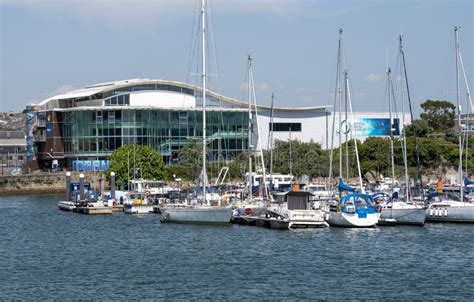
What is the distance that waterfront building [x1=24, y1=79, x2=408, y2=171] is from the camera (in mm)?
127438

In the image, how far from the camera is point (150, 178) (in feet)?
361

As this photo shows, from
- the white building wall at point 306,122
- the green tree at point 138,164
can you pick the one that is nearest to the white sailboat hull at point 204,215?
the green tree at point 138,164

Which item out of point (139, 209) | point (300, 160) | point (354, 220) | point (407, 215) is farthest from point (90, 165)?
point (354, 220)

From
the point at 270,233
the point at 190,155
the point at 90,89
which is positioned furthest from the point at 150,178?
the point at 270,233

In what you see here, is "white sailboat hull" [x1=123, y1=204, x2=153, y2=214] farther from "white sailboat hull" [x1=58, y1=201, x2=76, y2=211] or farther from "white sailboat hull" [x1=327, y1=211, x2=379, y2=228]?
"white sailboat hull" [x1=327, y1=211, x2=379, y2=228]

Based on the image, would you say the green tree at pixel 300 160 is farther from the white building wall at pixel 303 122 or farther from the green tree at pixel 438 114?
the green tree at pixel 438 114

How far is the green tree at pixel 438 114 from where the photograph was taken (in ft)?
491

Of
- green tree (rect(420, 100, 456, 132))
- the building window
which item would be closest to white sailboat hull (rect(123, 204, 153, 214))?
the building window

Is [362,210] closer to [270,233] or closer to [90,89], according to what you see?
[270,233]

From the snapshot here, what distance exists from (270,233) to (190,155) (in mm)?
57399

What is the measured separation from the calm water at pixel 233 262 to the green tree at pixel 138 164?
3959 centimetres

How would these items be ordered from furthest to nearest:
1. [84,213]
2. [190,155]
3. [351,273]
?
[190,155]
[84,213]
[351,273]

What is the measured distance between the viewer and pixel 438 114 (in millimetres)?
151500

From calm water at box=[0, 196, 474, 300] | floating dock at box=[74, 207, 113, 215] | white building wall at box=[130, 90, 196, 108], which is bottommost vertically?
calm water at box=[0, 196, 474, 300]
